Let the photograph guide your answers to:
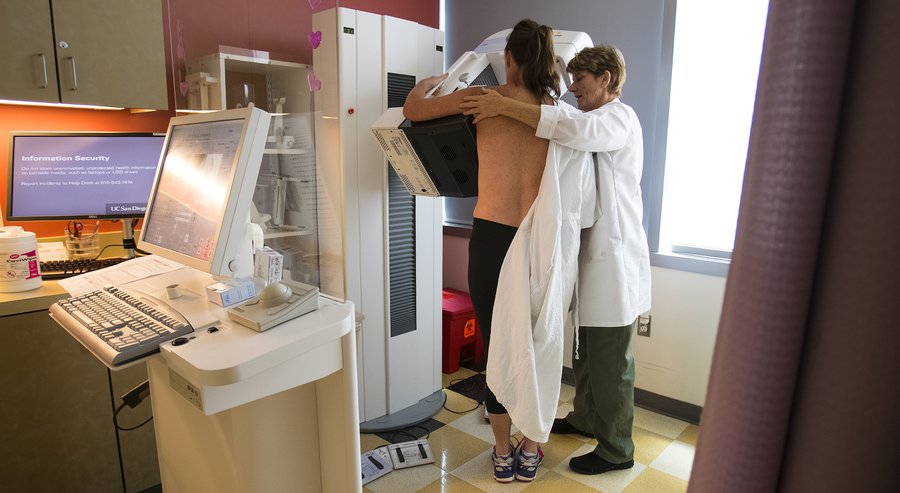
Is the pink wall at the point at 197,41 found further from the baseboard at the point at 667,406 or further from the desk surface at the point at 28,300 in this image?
the baseboard at the point at 667,406

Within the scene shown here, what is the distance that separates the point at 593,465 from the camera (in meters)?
2.17

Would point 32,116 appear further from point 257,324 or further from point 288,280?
point 257,324

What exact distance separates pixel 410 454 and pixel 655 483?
0.98 meters

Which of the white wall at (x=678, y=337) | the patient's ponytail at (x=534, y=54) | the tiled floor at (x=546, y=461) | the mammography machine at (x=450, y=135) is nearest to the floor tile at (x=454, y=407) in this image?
the tiled floor at (x=546, y=461)

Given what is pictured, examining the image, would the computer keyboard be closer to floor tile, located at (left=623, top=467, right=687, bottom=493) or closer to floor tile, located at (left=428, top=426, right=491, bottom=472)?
floor tile, located at (left=428, top=426, right=491, bottom=472)

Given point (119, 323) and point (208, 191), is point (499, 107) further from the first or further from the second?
point (119, 323)

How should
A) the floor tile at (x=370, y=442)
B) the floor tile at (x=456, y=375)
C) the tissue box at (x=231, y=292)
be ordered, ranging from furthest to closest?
the floor tile at (x=456, y=375)
the floor tile at (x=370, y=442)
the tissue box at (x=231, y=292)

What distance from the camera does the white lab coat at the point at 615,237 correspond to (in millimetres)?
1902

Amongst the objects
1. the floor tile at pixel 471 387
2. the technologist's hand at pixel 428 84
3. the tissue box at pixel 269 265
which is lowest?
the floor tile at pixel 471 387

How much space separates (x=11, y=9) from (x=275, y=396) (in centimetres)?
166

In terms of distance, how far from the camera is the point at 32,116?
2.21 m

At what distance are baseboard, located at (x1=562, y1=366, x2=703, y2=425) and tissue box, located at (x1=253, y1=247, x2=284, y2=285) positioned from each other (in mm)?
2074

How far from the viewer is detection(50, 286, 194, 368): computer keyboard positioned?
3.48 feet

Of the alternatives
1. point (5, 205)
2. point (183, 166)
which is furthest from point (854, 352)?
point (5, 205)
